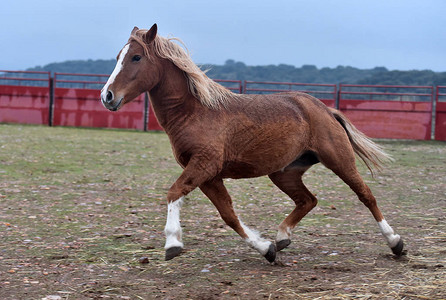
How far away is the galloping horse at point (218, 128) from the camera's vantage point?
3801 millimetres

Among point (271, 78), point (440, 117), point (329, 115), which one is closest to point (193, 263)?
point (329, 115)

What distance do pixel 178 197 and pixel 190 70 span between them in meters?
1.01

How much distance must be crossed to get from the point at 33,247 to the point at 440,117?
14.6 m

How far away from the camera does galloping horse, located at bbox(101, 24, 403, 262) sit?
3801 mm

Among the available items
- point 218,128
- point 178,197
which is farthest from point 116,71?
point 178,197

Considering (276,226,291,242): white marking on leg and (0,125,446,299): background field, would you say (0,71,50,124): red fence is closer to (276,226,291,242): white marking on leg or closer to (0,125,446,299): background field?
(0,125,446,299): background field

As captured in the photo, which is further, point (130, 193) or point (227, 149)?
point (130, 193)

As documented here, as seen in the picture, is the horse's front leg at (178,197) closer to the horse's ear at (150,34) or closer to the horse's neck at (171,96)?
the horse's neck at (171,96)

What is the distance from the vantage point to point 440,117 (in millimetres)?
16312

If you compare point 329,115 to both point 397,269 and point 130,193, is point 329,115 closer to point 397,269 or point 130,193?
point 397,269

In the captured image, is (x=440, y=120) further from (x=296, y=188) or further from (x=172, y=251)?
(x=172, y=251)

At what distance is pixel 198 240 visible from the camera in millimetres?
4773

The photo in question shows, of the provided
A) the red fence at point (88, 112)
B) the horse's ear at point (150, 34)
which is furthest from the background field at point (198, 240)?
the red fence at point (88, 112)

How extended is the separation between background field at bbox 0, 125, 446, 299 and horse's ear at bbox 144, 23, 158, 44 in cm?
168
